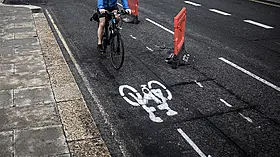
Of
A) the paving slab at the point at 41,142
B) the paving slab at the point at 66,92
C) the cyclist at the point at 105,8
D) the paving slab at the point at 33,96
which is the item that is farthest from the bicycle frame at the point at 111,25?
the paving slab at the point at 41,142

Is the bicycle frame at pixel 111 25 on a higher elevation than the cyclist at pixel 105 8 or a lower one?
lower

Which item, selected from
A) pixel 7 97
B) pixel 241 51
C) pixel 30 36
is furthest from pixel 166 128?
pixel 30 36

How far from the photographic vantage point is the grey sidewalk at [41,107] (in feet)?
17.1

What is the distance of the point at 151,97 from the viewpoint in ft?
23.1

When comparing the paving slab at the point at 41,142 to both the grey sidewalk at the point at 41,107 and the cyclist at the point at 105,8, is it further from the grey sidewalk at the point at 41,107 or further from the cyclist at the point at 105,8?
the cyclist at the point at 105,8

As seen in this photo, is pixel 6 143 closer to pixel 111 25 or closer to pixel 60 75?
pixel 60 75

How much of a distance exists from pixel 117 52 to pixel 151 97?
1.99 metres

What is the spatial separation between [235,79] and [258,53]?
2.39m

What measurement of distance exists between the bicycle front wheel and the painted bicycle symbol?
1081 mm

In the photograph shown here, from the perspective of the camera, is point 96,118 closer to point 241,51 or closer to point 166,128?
point 166,128

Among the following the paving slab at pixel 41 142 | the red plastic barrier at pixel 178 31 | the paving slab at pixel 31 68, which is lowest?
the paving slab at pixel 31 68

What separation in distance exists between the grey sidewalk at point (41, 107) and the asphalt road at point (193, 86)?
1.02ft

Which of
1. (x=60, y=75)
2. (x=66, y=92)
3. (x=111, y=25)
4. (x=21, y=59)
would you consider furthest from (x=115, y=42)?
(x=21, y=59)

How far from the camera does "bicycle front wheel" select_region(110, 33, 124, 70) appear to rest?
838 centimetres
